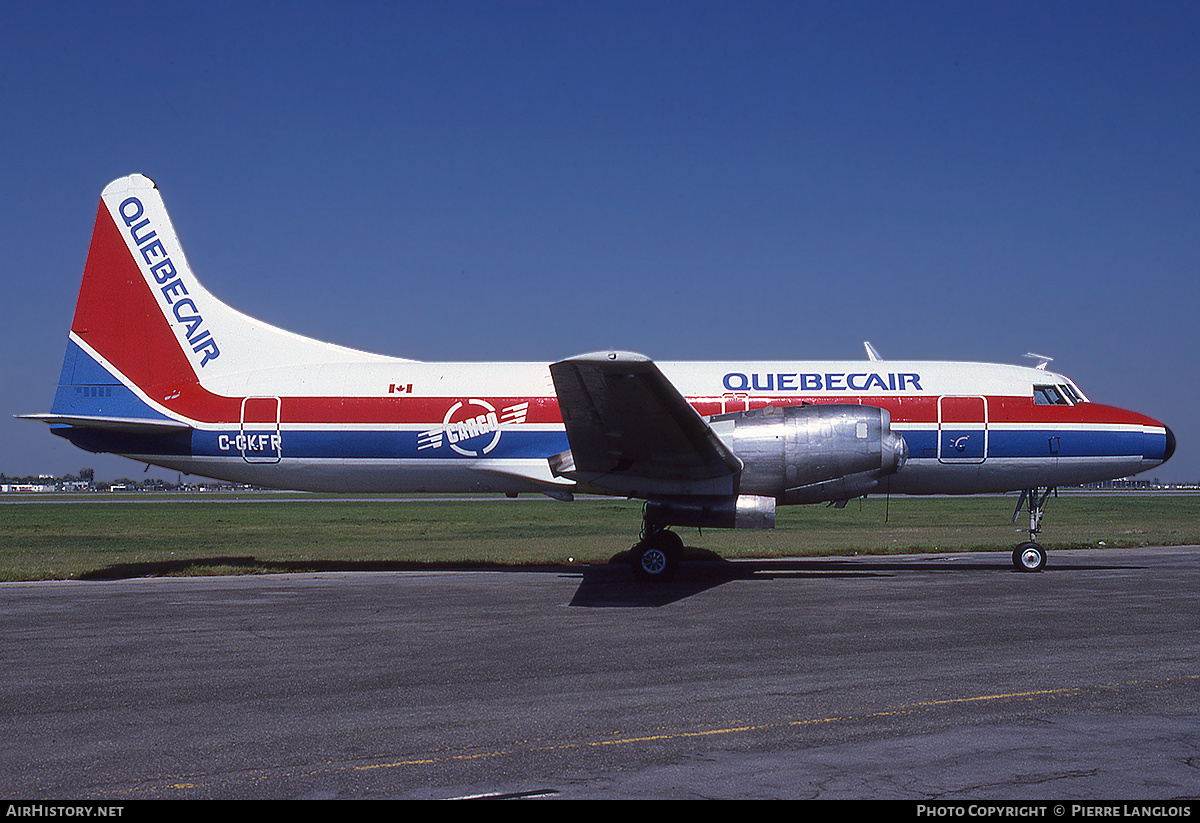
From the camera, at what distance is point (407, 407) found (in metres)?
21.5

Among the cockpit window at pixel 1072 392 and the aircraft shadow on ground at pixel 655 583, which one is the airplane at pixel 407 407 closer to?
the cockpit window at pixel 1072 392

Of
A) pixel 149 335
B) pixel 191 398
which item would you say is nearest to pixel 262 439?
pixel 191 398

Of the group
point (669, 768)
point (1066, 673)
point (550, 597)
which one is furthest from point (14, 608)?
point (1066, 673)

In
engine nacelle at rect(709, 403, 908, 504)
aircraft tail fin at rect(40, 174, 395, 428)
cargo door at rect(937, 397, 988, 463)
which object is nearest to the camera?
engine nacelle at rect(709, 403, 908, 504)

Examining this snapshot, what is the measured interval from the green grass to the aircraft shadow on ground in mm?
183

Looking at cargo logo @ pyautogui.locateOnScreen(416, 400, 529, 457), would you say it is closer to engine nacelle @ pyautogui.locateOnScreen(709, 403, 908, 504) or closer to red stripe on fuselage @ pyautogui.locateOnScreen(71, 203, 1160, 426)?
red stripe on fuselage @ pyautogui.locateOnScreen(71, 203, 1160, 426)

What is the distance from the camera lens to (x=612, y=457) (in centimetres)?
1833

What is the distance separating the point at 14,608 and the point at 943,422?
18637 mm

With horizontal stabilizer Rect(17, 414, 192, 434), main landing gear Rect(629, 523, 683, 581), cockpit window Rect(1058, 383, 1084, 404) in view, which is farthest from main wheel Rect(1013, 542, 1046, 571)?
horizontal stabilizer Rect(17, 414, 192, 434)

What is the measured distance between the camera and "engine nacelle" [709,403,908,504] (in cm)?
1841

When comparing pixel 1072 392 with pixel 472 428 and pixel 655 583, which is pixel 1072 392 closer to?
pixel 655 583

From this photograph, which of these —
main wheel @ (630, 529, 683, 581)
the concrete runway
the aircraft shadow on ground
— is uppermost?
main wheel @ (630, 529, 683, 581)

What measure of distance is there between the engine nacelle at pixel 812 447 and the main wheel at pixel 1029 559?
12.9ft
